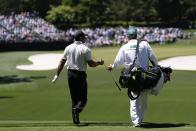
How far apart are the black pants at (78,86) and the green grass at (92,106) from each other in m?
0.41

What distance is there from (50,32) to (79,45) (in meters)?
46.5

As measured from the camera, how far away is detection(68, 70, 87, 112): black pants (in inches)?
507

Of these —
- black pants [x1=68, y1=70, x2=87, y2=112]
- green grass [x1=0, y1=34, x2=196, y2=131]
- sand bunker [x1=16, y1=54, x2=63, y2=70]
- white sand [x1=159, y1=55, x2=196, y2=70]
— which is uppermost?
black pants [x1=68, y1=70, x2=87, y2=112]

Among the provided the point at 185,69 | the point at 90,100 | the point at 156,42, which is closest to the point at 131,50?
the point at 90,100

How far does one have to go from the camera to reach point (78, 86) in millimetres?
12906

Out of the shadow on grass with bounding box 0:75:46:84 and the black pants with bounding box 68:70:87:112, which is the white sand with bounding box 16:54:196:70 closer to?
the shadow on grass with bounding box 0:75:46:84

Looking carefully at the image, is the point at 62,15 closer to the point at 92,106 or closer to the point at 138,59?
the point at 92,106

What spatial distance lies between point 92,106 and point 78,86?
569 cm

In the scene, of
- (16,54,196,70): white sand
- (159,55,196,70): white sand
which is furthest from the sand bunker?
(159,55,196,70): white sand

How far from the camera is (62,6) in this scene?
78000mm

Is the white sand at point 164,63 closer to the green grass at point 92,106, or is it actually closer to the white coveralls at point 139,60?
the green grass at point 92,106

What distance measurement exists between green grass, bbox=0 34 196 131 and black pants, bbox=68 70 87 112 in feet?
1.36

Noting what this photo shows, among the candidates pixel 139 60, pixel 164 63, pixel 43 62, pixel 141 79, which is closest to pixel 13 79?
pixel 164 63

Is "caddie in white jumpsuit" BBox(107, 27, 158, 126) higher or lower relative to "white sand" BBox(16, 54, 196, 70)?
higher
